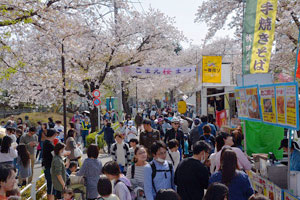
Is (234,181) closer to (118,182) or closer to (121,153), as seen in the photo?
(118,182)

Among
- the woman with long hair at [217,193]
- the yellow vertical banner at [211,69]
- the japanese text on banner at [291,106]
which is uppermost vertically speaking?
the yellow vertical banner at [211,69]

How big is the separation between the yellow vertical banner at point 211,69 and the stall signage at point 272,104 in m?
7.66

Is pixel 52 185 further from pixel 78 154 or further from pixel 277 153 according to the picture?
pixel 277 153

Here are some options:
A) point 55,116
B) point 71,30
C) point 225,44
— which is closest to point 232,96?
point 71,30

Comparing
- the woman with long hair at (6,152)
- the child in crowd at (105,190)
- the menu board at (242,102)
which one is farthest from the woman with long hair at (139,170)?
the woman with long hair at (6,152)

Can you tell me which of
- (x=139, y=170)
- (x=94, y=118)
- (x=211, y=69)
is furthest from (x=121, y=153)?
(x=94, y=118)

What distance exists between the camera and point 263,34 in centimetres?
710

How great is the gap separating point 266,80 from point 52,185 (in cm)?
568

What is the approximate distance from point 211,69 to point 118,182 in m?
11.3

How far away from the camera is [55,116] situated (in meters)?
28.9

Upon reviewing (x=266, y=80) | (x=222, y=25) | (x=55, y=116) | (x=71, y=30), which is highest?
(x=222, y=25)

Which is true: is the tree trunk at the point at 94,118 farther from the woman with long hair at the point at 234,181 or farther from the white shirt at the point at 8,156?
the woman with long hair at the point at 234,181

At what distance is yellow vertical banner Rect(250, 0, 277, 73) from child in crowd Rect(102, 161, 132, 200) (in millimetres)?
4661

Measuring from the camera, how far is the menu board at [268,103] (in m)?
5.18
